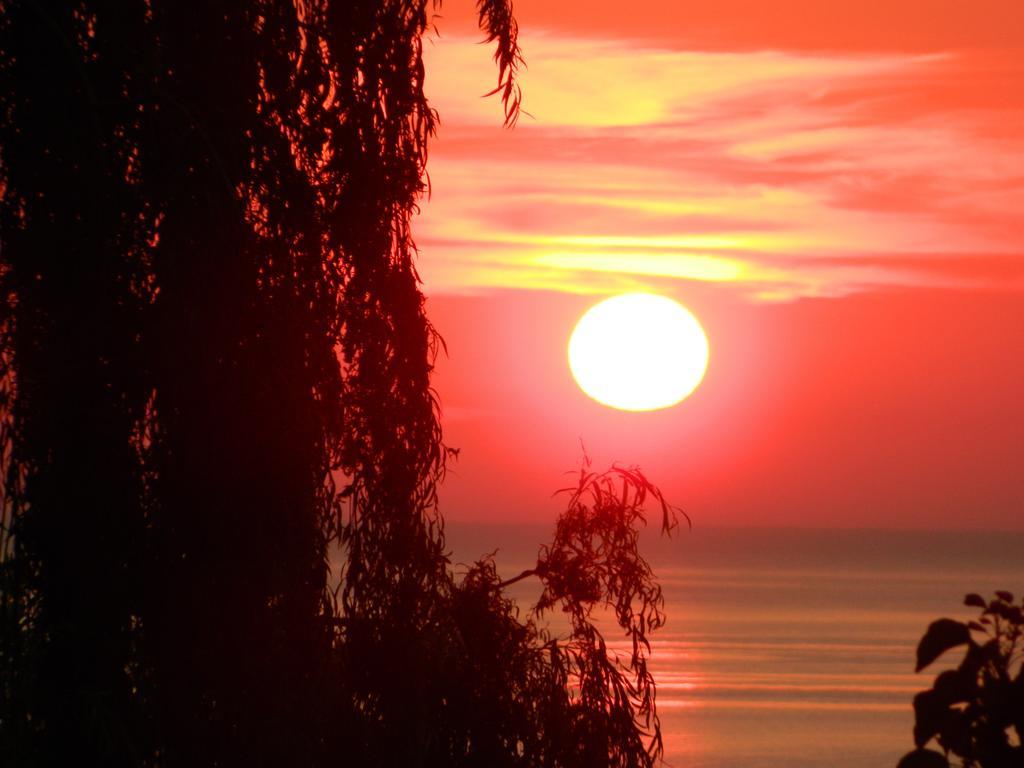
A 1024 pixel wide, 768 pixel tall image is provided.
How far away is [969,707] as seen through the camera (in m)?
2.59

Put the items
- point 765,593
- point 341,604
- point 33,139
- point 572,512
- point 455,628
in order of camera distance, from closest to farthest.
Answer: point 33,139 → point 341,604 → point 455,628 → point 572,512 → point 765,593

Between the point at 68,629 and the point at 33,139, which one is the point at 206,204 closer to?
the point at 33,139

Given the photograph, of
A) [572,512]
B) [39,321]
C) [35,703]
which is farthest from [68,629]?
[572,512]

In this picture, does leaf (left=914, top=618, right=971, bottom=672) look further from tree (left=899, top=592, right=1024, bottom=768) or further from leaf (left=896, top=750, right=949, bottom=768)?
leaf (left=896, top=750, right=949, bottom=768)

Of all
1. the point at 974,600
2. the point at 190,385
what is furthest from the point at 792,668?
the point at 974,600

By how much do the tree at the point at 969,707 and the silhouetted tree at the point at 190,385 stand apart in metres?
3.55

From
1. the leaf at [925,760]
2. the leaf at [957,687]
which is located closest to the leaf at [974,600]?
the leaf at [957,687]

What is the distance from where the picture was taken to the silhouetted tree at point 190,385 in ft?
18.0

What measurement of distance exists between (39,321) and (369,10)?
2.10 meters

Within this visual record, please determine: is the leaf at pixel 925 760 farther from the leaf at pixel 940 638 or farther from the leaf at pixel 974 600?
the leaf at pixel 974 600

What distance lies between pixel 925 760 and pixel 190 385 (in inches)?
148

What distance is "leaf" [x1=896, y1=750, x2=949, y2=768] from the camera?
247 centimetres

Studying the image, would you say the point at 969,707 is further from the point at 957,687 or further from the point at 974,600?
the point at 974,600

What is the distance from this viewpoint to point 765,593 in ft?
392
